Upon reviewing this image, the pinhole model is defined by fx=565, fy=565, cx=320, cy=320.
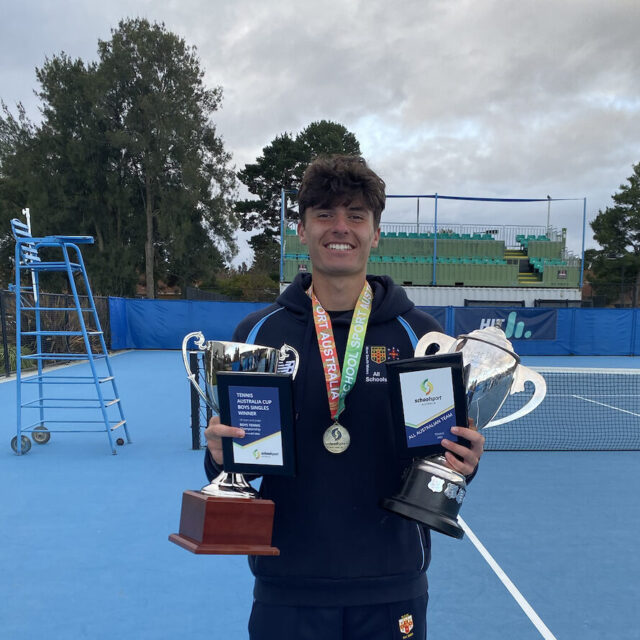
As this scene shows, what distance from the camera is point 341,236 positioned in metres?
1.58

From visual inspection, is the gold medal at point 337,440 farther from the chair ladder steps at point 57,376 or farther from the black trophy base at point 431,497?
the chair ladder steps at point 57,376

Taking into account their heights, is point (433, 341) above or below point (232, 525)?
above

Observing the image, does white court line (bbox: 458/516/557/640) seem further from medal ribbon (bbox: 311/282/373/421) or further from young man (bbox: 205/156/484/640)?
medal ribbon (bbox: 311/282/373/421)

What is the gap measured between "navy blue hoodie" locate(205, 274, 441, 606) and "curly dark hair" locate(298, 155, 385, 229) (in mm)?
422

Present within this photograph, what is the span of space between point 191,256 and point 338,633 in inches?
1289

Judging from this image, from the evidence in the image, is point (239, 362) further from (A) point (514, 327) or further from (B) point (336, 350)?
(A) point (514, 327)

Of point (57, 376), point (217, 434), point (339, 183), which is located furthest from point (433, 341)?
point (57, 376)

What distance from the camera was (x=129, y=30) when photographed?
31.2 metres

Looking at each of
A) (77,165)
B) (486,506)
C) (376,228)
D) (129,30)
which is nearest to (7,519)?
(486,506)

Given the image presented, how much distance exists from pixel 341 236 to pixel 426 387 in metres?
0.48

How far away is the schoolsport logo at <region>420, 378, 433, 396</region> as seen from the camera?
1434 mm

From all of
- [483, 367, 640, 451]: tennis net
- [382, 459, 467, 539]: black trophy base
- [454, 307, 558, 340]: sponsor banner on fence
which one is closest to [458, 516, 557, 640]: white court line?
[382, 459, 467, 539]: black trophy base

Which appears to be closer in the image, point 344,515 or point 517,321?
point 344,515

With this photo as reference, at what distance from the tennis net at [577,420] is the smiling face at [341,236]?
536 centimetres
